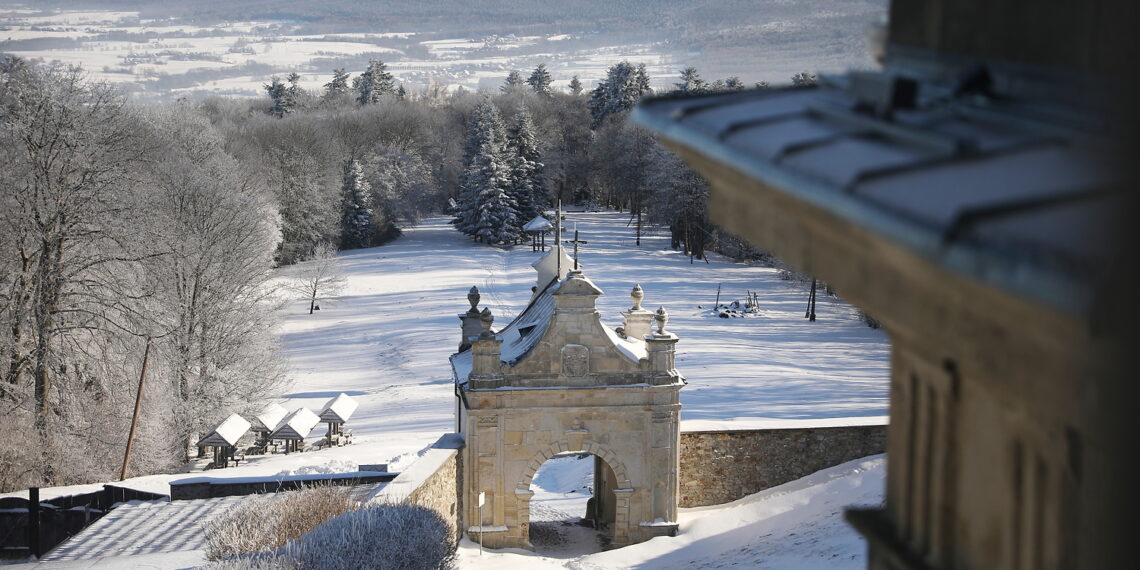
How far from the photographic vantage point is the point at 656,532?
680 inches

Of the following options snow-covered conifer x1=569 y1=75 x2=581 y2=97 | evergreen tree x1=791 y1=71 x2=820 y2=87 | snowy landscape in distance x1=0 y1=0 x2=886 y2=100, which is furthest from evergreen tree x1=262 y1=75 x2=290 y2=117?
evergreen tree x1=791 y1=71 x2=820 y2=87

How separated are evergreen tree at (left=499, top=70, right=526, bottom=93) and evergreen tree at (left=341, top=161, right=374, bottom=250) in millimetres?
42949

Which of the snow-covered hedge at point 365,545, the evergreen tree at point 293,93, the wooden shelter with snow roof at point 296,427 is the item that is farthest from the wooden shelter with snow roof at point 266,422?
the evergreen tree at point 293,93

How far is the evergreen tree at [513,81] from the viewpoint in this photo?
369ft

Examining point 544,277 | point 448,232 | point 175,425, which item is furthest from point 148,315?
point 448,232

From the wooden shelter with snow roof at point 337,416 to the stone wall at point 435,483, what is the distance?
1358 centimetres

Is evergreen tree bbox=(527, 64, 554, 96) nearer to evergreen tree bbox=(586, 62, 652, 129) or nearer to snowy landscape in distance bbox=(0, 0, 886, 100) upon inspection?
snowy landscape in distance bbox=(0, 0, 886, 100)

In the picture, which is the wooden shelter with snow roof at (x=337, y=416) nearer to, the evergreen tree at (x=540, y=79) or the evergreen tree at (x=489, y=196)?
the evergreen tree at (x=489, y=196)

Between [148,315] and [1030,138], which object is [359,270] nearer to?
[148,315]

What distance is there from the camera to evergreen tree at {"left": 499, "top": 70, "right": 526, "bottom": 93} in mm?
112500

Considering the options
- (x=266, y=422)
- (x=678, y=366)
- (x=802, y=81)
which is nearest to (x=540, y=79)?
(x=678, y=366)

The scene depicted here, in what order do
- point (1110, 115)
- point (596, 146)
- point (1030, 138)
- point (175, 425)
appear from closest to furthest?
point (1110, 115) → point (1030, 138) → point (175, 425) → point (596, 146)

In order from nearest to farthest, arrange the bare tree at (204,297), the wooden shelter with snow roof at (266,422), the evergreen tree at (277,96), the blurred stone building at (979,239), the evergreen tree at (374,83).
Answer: the blurred stone building at (979,239)
the wooden shelter with snow roof at (266,422)
the bare tree at (204,297)
the evergreen tree at (277,96)
the evergreen tree at (374,83)

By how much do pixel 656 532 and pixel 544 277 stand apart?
19.5 feet
